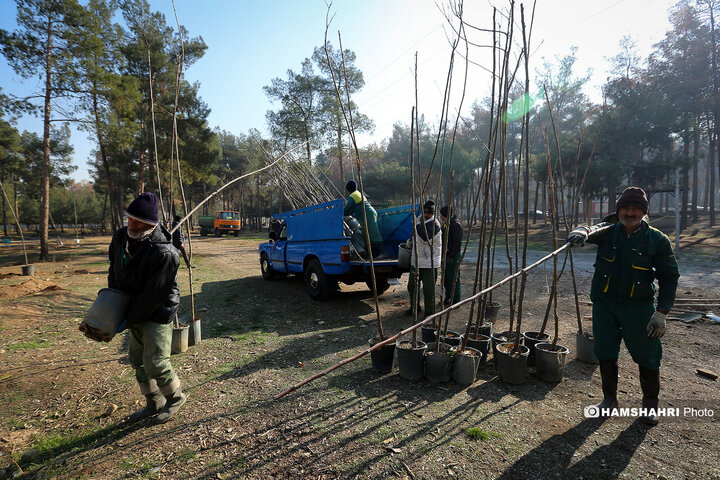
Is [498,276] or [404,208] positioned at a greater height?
[404,208]

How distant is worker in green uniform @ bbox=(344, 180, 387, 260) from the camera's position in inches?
229

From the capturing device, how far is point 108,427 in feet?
8.72

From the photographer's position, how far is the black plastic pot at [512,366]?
3203 mm

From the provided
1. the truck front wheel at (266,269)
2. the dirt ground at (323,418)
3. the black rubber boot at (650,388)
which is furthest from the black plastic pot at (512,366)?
the truck front wheel at (266,269)

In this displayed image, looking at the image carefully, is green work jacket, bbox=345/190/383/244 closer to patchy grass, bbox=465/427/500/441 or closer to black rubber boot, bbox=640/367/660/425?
patchy grass, bbox=465/427/500/441

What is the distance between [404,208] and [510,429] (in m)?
4.39

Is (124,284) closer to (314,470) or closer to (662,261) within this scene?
(314,470)

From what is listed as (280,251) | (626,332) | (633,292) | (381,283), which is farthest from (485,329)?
(280,251)

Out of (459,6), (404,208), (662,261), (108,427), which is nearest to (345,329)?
(404,208)

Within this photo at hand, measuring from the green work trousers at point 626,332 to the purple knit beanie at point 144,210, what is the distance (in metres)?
3.62

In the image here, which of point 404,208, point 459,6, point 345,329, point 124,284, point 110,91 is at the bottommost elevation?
point 345,329

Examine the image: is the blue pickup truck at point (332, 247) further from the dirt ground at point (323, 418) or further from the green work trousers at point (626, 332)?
the green work trousers at point (626, 332)

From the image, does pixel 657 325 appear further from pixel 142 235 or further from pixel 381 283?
pixel 381 283

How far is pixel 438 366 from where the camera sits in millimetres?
3252
